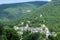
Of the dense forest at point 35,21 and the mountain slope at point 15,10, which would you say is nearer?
the dense forest at point 35,21

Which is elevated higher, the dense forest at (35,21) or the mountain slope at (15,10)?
the dense forest at (35,21)

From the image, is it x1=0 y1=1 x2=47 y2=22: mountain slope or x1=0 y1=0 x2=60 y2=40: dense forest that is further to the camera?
x1=0 y1=1 x2=47 y2=22: mountain slope

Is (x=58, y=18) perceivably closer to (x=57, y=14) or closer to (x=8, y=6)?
(x=57, y=14)

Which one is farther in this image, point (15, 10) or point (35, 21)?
point (15, 10)

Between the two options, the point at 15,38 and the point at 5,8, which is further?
the point at 5,8

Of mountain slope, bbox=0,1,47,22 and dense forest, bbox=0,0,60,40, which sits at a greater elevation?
dense forest, bbox=0,0,60,40

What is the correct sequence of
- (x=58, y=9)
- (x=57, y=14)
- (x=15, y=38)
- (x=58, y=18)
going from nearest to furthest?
(x=15, y=38) < (x=58, y=18) < (x=57, y=14) < (x=58, y=9)

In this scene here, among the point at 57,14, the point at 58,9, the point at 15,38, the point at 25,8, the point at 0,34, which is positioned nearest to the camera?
the point at 0,34

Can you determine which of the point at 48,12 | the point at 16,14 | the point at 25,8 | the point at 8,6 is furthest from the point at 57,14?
the point at 8,6

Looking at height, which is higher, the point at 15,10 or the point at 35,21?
the point at 35,21

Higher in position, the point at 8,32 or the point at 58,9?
the point at 8,32
